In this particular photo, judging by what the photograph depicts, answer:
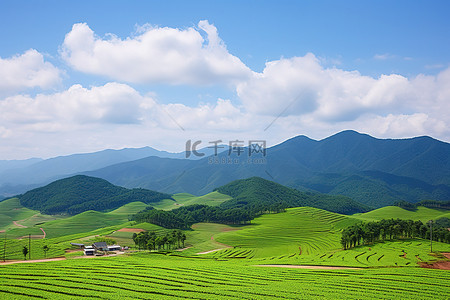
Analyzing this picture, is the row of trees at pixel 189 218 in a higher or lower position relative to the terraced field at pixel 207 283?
lower

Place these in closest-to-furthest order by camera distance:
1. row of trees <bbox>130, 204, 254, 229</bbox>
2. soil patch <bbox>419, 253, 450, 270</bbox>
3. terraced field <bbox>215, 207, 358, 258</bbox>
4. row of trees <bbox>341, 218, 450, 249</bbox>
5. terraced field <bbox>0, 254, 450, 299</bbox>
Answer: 1. terraced field <bbox>0, 254, 450, 299</bbox>
2. soil patch <bbox>419, 253, 450, 270</bbox>
3. row of trees <bbox>341, 218, 450, 249</bbox>
4. terraced field <bbox>215, 207, 358, 258</bbox>
5. row of trees <bbox>130, 204, 254, 229</bbox>

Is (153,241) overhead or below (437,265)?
below

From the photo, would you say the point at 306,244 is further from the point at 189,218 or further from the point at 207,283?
the point at 207,283

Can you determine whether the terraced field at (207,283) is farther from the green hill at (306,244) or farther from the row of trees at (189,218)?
the row of trees at (189,218)

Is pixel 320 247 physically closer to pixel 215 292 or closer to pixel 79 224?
pixel 215 292

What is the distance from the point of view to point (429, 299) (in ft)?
110

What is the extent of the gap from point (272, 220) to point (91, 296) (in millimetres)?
153662

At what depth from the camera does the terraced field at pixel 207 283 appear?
32688mm

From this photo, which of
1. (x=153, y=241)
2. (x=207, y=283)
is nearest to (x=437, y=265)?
(x=207, y=283)

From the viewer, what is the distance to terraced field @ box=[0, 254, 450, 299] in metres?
32.7

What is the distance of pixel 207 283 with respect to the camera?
37.7m

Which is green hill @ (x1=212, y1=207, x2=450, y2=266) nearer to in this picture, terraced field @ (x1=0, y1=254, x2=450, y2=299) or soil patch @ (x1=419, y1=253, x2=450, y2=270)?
soil patch @ (x1=419, y1=253, x2=450, y2=270)

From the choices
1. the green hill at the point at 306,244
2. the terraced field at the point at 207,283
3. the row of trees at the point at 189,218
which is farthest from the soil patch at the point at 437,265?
the row of trees at the point at 189,218

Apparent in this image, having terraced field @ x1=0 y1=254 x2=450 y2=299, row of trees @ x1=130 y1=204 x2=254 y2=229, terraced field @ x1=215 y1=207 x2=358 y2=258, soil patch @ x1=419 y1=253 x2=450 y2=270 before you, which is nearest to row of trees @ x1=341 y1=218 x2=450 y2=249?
terraced field @ x1=215 y1=207 x2=358 y2=258
